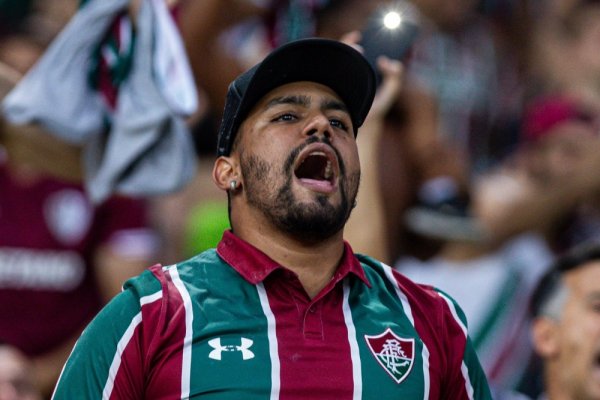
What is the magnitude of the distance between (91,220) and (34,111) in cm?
100

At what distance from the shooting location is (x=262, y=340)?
2363 millimetres

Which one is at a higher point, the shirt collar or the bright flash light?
the bright flash light

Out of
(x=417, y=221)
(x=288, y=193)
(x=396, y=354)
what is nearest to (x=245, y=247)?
(x=288, y=193)

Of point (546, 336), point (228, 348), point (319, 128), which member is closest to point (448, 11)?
point (546, 336)

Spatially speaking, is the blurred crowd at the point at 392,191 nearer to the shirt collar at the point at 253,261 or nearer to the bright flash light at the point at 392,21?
the bright flash light at the point at 392,21

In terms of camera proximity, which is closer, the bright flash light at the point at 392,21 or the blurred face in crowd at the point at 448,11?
the bright flash light at the point at 392,21

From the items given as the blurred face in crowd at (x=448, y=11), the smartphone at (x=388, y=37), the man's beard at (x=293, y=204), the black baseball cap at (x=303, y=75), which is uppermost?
the blurred face in crowd at (x=448, y=11)

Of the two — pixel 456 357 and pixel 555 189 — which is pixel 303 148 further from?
pixel 555 189

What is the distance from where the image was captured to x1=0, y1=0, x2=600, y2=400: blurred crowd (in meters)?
4.17

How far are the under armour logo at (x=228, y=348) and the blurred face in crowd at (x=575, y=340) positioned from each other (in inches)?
61.9

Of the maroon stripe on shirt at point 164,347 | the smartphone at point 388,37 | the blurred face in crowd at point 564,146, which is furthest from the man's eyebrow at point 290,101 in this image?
the blurred face in crowd at point 564,146

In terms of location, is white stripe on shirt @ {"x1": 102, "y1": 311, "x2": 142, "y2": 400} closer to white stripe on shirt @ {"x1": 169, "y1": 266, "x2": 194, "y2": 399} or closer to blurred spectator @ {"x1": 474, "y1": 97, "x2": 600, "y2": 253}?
white stripe on shirt @ {"x1": 169, "y1": 266, "x2": 194, "y2": 399}

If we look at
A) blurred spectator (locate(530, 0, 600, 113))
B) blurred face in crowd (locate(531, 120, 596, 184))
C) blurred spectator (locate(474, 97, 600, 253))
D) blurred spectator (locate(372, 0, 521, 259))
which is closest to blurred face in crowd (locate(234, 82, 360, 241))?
blurred spectator (locate(372, 0, 521, 259))

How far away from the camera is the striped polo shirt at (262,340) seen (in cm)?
229
